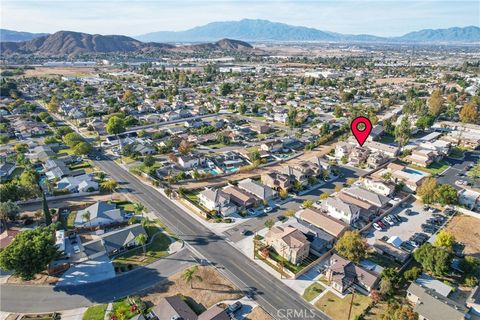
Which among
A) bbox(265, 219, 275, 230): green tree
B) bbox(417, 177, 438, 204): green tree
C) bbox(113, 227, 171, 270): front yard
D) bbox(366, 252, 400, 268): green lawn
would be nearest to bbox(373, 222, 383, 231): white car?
bbox(366, 252, 400, 268): green lawn

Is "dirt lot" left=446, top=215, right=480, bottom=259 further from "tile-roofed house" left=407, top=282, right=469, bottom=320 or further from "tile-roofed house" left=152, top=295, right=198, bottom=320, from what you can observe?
"tile-roofed house" left=152, top=295, right=198, bottom=320

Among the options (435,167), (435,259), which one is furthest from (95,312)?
(435,167)

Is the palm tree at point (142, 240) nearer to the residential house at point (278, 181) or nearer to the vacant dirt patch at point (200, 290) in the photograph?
the vacant dirt patch at point (200, 290)

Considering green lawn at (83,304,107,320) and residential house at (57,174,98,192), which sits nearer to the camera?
green lawn at (83,304,107,320)

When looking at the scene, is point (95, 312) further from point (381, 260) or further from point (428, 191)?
point (428, 191)

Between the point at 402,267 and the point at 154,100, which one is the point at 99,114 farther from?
the point at 402,267

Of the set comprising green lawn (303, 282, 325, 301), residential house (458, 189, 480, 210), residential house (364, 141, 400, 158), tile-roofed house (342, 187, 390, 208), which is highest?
residential house (364, 141, 400, 158)
